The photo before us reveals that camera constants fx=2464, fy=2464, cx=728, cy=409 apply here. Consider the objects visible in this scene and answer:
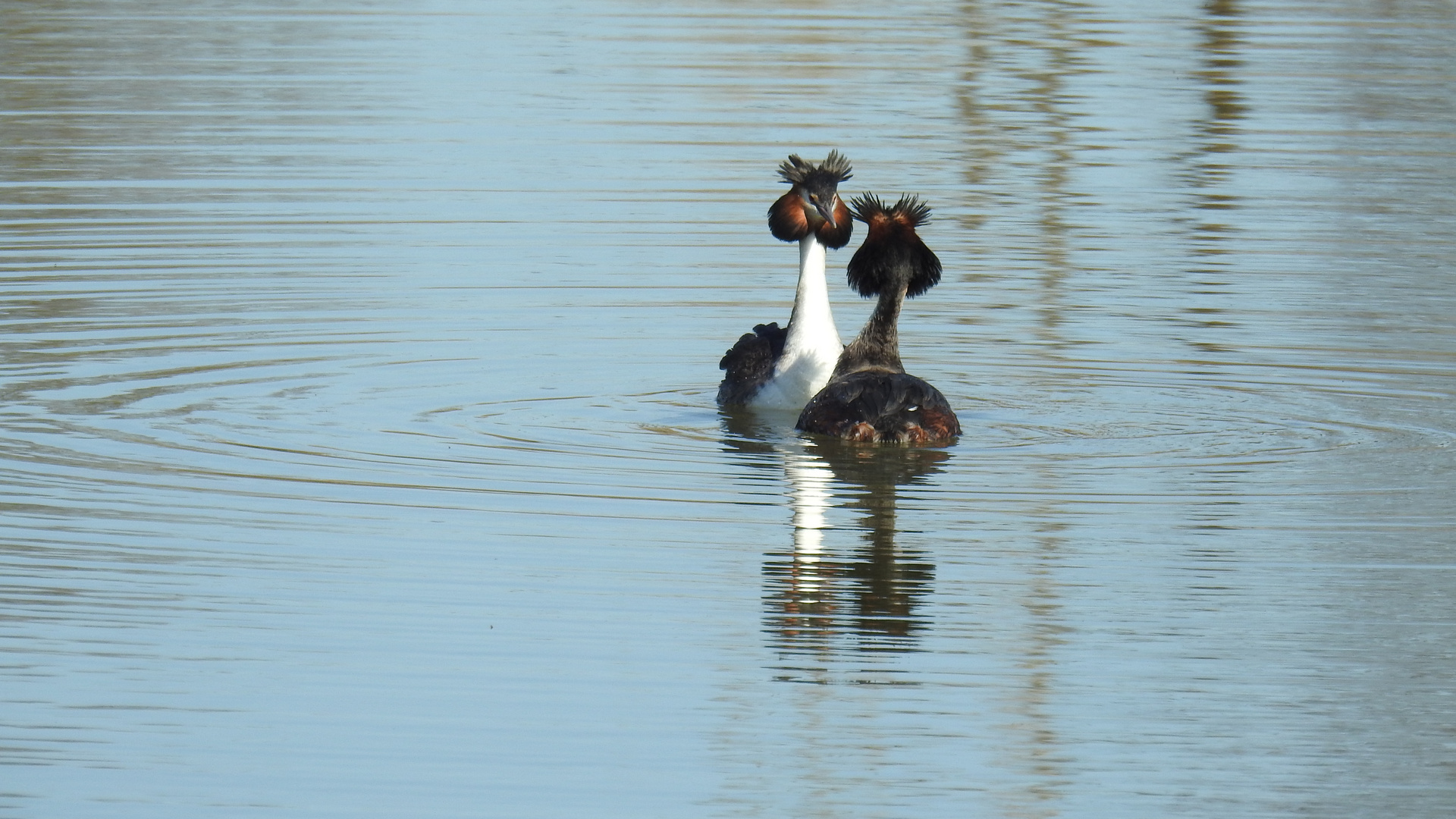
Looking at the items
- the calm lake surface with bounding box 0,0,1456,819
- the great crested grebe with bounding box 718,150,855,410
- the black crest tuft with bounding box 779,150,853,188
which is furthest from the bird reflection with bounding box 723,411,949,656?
the black crest tuft with bounding box 779,150,853,188

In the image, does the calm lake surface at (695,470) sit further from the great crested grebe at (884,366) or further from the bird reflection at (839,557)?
the great crested grebe at (884,366)

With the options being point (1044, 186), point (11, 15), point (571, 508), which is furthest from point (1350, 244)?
point (11, 15)

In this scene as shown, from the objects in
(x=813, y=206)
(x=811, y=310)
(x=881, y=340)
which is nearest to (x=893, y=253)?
(x=881, y=340)

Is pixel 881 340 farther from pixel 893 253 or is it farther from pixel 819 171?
pixel 819 171

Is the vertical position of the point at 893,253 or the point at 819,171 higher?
the point at 819,171

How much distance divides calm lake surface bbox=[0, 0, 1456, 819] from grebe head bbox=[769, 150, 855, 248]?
1.01 m

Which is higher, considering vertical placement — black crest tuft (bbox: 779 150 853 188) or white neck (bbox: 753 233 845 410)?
black crest tuft (bbox: 779 150 853 188)

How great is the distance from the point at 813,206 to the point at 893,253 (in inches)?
27.1

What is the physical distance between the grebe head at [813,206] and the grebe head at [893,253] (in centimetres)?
19

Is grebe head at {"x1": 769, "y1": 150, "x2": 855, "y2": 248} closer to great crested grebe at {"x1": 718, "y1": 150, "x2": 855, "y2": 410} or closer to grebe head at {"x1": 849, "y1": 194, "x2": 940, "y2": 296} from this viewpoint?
great crested grebe at {"x1": 718, "y1": 150, "x2": 855, "y2": 410}

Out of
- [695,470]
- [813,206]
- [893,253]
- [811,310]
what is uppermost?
[813,206]

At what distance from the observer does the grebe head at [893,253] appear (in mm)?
12492

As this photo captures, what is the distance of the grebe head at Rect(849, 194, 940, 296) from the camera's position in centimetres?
1249

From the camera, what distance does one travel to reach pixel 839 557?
9680 mm
